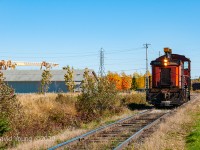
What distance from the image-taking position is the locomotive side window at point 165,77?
957 inches

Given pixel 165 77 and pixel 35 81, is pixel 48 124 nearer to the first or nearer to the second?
pixel 165 77

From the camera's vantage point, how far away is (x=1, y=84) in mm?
13375

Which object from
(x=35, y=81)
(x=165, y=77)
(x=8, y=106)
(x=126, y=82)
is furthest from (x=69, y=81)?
(x=8, y=106)

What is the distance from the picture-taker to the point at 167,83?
24359 millimetres

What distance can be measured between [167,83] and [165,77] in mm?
454

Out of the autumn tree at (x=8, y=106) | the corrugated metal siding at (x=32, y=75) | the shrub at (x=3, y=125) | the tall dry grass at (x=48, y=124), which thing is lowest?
the tall dry grass at (x=48, y=124)

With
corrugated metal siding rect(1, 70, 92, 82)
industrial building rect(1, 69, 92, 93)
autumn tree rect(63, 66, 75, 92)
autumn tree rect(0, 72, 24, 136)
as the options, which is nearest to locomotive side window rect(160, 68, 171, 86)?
autumn tree rect(0, 72, 24, 136)

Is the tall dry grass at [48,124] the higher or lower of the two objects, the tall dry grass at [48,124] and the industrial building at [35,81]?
the lower

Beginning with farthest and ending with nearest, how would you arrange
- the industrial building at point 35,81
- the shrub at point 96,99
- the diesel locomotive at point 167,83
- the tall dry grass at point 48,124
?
the industrial building at point 35,81 < the diesel locomotive at point 167,83 < the shrub at point 96,99 < the tall dry grass at point 48,124

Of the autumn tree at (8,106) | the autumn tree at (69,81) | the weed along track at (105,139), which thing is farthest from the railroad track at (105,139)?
the autumn tree at (69,81)

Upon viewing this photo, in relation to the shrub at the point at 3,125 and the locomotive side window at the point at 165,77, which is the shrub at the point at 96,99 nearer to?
the locomotive side window at the point at 165,77

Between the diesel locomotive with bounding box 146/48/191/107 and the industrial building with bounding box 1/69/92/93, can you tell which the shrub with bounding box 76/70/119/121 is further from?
the industrial building with bounding box 1/69/92/93

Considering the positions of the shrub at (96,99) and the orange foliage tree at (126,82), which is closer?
the shrub at (96,99)

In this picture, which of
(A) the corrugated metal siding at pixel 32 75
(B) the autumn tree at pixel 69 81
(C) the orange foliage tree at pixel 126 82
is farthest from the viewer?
(C) the orange foliage tree at pixel 126 82
